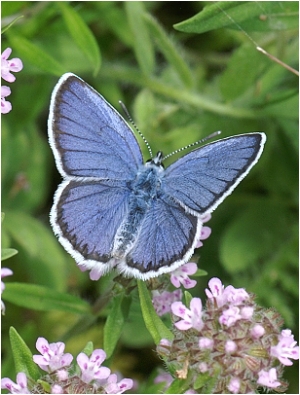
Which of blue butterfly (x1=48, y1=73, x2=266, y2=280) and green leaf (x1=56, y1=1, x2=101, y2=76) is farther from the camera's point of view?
green leaf (x1=56, y1=1, x2=101, y2=76)

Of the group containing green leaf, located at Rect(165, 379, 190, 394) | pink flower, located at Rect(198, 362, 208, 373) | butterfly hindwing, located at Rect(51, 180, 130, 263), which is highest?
butterfly hindwing, located at Rect(51, 180, 130, 263)

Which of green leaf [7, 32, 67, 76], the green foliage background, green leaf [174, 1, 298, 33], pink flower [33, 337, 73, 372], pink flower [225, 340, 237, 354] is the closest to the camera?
pink flower [225, 340, 237, 354]

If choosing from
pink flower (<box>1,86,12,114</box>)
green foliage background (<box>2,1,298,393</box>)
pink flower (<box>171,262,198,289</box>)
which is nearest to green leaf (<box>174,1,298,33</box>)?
green foliage background (<box>2,1,298,393</box>)

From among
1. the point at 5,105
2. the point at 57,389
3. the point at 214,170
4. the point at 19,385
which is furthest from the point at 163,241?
the point at 5,105

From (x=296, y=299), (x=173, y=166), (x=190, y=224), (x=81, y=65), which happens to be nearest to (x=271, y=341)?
(x=190, y=224)

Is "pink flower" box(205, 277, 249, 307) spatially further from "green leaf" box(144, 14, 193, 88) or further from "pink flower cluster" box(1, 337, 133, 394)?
"green leaf" box(144, 14, 193, 88)

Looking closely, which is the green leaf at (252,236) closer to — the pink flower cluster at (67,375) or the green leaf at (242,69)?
the green leaf at (242,69)

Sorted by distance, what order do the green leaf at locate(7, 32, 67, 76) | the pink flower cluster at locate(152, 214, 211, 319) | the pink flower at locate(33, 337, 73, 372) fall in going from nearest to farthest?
1. the pink flower at locate(33, 337, 73, 372)
2. the pink flower cluster at locate(152, 214, 211, 319)
3. the green leaf at locate(7, 32, 67, 76)
